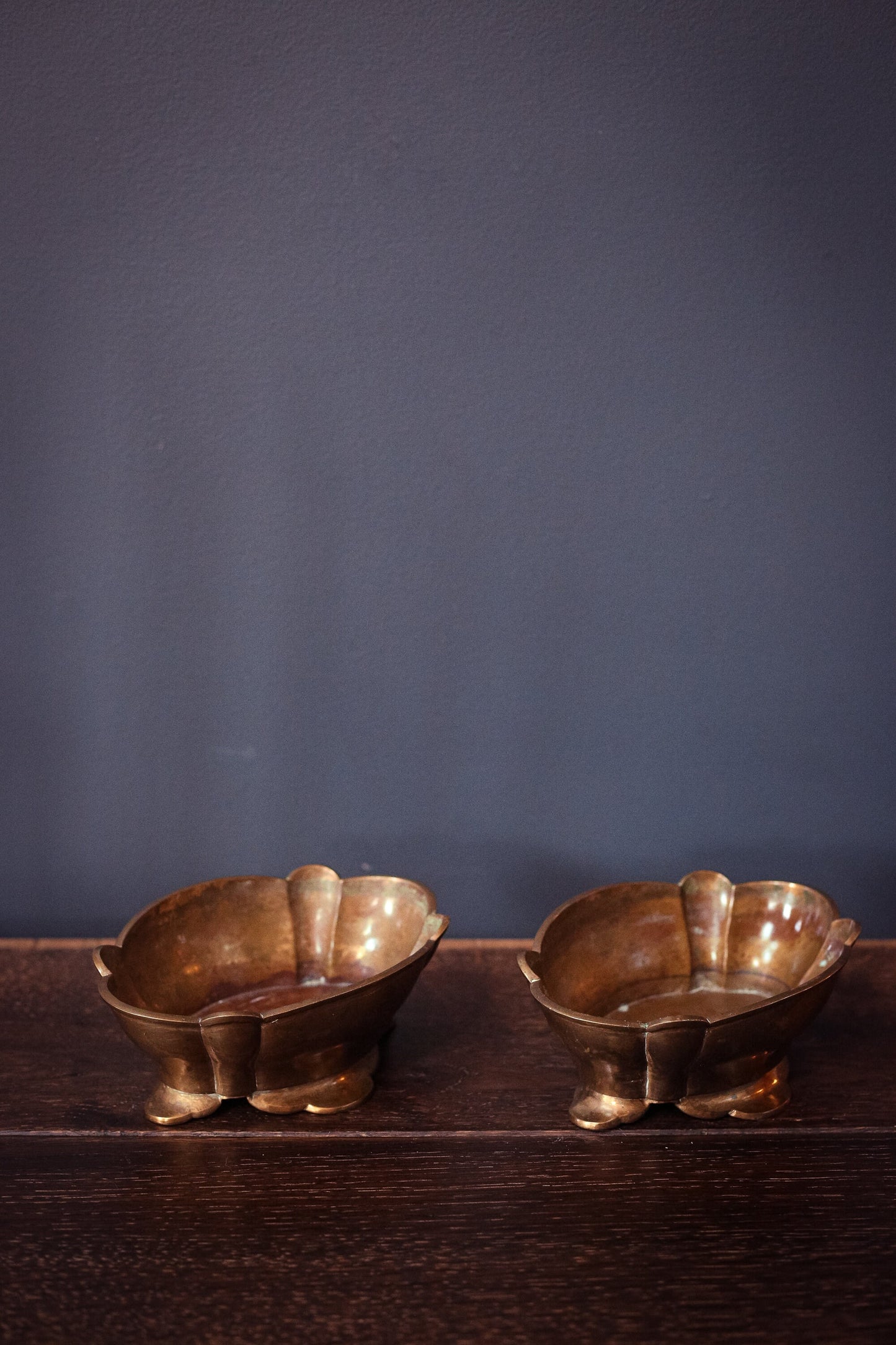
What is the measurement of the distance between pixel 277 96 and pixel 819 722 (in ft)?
2.89

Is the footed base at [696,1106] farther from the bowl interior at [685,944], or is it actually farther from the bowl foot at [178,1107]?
the bowl foot at [178,1107]

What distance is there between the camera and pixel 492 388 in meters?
1.20

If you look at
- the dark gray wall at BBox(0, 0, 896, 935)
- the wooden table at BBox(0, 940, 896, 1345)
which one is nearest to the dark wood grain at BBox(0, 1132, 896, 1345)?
the wooden table at BBox(0, 940, 896, 1345)

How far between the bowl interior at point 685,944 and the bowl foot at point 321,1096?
0.21 m

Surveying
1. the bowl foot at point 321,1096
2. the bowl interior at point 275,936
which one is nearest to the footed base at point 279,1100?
the bowl foot at point 321,1096

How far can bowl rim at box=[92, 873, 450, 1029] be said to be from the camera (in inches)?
34.9

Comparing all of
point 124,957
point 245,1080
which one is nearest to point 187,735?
point 124,957

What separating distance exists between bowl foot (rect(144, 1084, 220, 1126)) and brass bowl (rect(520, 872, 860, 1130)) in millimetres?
289

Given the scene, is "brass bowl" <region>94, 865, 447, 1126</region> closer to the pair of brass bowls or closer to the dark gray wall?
the pair of brass bowls

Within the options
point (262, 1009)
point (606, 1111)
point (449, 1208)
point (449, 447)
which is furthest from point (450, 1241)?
point (449, 447)

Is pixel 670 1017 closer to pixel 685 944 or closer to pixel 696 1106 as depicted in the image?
pixel 696 1106

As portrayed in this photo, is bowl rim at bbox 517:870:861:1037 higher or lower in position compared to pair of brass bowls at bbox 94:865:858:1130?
higher

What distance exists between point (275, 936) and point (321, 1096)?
0.22m

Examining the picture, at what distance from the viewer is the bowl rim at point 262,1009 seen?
89cm
